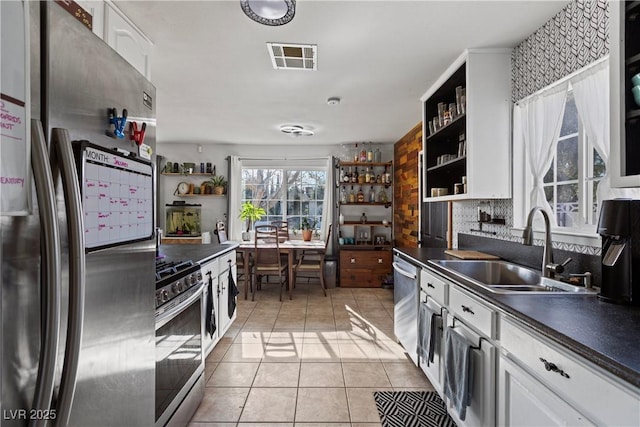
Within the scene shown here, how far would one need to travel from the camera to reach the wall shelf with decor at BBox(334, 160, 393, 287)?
5176 mm

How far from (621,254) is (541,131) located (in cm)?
107

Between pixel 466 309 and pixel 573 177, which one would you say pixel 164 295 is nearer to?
pixel 466 309

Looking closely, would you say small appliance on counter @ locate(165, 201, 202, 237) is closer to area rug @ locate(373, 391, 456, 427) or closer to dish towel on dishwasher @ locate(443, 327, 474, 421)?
area rug @ locate(373, 391, 456, 427)

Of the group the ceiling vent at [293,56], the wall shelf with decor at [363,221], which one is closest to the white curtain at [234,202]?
the wall shelf with decor at [363,221]

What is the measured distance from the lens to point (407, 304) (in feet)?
8.55

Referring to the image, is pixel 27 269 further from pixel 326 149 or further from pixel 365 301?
pixel 326 149

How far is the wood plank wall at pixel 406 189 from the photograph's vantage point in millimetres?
4527

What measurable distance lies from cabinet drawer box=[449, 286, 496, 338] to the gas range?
5.00ft

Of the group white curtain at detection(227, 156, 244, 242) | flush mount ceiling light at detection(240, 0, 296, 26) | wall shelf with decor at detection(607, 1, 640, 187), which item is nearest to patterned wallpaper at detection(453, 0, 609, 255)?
wall shelf with decor at detection(607, 1, 640, 187)

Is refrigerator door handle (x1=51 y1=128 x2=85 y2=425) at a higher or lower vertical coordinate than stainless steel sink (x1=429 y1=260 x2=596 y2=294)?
higher

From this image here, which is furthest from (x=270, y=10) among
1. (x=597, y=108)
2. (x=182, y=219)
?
(x=182, y=219)

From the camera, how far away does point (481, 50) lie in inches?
89.5

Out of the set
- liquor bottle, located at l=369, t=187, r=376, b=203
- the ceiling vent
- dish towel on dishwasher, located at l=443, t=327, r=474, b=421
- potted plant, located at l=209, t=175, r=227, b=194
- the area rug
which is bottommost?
the area rug

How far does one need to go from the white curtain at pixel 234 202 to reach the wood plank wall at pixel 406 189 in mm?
2778
